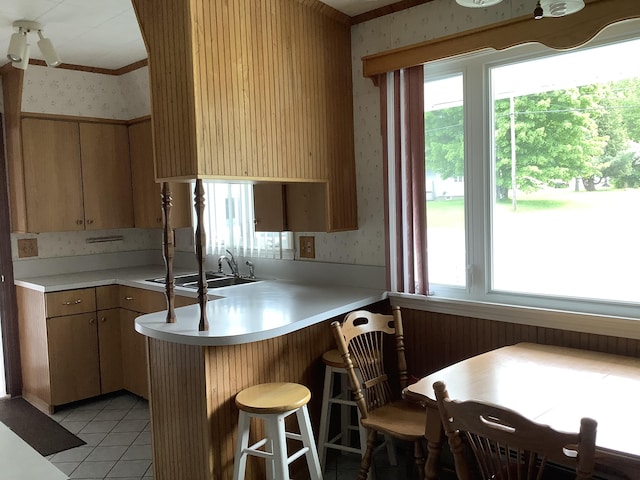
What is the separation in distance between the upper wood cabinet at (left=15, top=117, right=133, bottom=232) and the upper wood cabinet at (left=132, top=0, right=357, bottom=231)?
1.97 metres

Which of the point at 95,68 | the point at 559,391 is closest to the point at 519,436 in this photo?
the point at 559,391

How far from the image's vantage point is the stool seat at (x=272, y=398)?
86.5 inches

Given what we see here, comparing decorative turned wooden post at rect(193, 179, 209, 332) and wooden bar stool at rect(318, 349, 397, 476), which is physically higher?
decorative turned wooden post at rect(193, 179, 209, 332)

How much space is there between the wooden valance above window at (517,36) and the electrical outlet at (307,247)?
114cm

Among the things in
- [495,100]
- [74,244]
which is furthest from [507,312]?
[74,244]

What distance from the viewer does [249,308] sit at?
278 centimetres

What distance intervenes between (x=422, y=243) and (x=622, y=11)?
4.58 feet

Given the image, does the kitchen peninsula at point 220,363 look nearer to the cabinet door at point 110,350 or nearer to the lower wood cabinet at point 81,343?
the lower wood cabinet at point 81,343

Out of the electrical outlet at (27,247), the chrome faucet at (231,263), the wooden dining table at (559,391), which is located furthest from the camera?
the electrical outlet at (27,247)

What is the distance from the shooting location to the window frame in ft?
8.38

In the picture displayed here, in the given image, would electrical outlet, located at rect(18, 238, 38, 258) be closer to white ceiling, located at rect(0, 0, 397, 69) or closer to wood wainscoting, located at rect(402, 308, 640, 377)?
white ceiling, located at rect(0, 0, 397, 69)

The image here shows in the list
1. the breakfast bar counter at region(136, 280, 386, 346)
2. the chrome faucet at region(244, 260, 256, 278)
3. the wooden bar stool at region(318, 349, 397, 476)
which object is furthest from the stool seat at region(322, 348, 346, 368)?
the chrome faucet at region(244, 260, 256, 278)

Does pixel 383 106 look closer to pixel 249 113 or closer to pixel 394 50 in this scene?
pixel 394 50

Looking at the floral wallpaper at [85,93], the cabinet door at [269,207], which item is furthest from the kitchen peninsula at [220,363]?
the floral wallpaper at [85,93]
